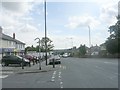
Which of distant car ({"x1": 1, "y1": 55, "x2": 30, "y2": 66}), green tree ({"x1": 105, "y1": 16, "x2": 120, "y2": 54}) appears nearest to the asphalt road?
distant car ({"x1": 1, "y1": 55, "x2": 30, "y2": 66})

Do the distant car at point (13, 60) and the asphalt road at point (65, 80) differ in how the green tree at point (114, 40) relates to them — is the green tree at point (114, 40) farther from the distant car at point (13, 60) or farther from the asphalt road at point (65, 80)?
the asphalt road at point (65, 80)

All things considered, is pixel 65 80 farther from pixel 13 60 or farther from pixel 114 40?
pixel 114 40

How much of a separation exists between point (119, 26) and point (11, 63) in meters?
55.2

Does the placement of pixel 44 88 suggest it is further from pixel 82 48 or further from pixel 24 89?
pixel 82 48

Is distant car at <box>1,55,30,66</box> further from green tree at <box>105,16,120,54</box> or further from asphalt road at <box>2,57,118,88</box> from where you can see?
green tree at <box>105,16,120,54</box>

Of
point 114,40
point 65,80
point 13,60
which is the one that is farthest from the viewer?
point 114,40

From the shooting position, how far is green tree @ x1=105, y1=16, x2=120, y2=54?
88.4m

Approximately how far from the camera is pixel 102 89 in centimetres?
1483

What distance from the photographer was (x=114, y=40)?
8975 cm

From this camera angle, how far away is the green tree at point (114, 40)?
88.4 metres

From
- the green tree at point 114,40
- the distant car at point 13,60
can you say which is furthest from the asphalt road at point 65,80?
the green tree at point 114,40

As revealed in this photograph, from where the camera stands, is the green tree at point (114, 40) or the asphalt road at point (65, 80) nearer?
the asphalt road at point (65, 80)

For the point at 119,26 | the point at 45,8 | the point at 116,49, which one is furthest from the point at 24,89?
the point at 119,26

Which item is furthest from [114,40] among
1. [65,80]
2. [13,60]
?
[65,80]
